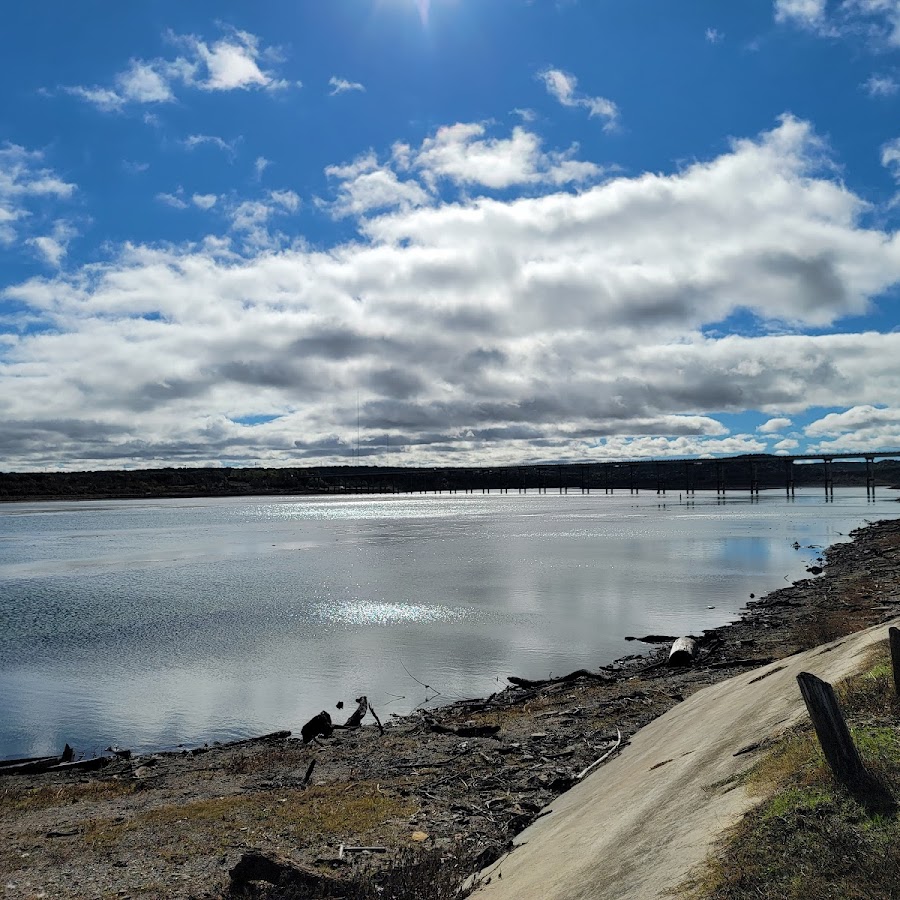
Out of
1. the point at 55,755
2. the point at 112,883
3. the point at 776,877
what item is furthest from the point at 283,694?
the point at 776,877

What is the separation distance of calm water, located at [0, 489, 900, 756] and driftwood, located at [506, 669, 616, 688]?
81 centimetres

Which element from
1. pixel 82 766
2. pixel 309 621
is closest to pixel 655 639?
pixel 309 621

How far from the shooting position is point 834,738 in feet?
19.4

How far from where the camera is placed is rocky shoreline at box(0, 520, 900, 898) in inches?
369

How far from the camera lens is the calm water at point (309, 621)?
19344 millimetres

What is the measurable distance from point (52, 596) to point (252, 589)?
10052 millimetres

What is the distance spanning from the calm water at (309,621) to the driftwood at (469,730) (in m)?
2.82

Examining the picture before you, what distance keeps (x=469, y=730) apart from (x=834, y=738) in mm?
10190

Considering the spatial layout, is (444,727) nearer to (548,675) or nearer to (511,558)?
(548,675)

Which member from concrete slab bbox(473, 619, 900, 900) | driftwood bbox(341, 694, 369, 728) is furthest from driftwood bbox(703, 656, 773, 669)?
driftwood bbox(341, 694, 369, 728)

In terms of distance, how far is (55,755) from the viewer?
15.7 meters

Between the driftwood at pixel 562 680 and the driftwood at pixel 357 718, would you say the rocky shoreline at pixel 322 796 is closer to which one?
the driftwood at pixel 562 680

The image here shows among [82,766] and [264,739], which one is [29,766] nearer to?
[82,766]

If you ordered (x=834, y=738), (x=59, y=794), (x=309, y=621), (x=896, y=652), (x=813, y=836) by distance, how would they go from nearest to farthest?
(x=813, y=836), (x=834, y=738), (x=896, y=652), (x=59, y=794), (x=309, y=621)
